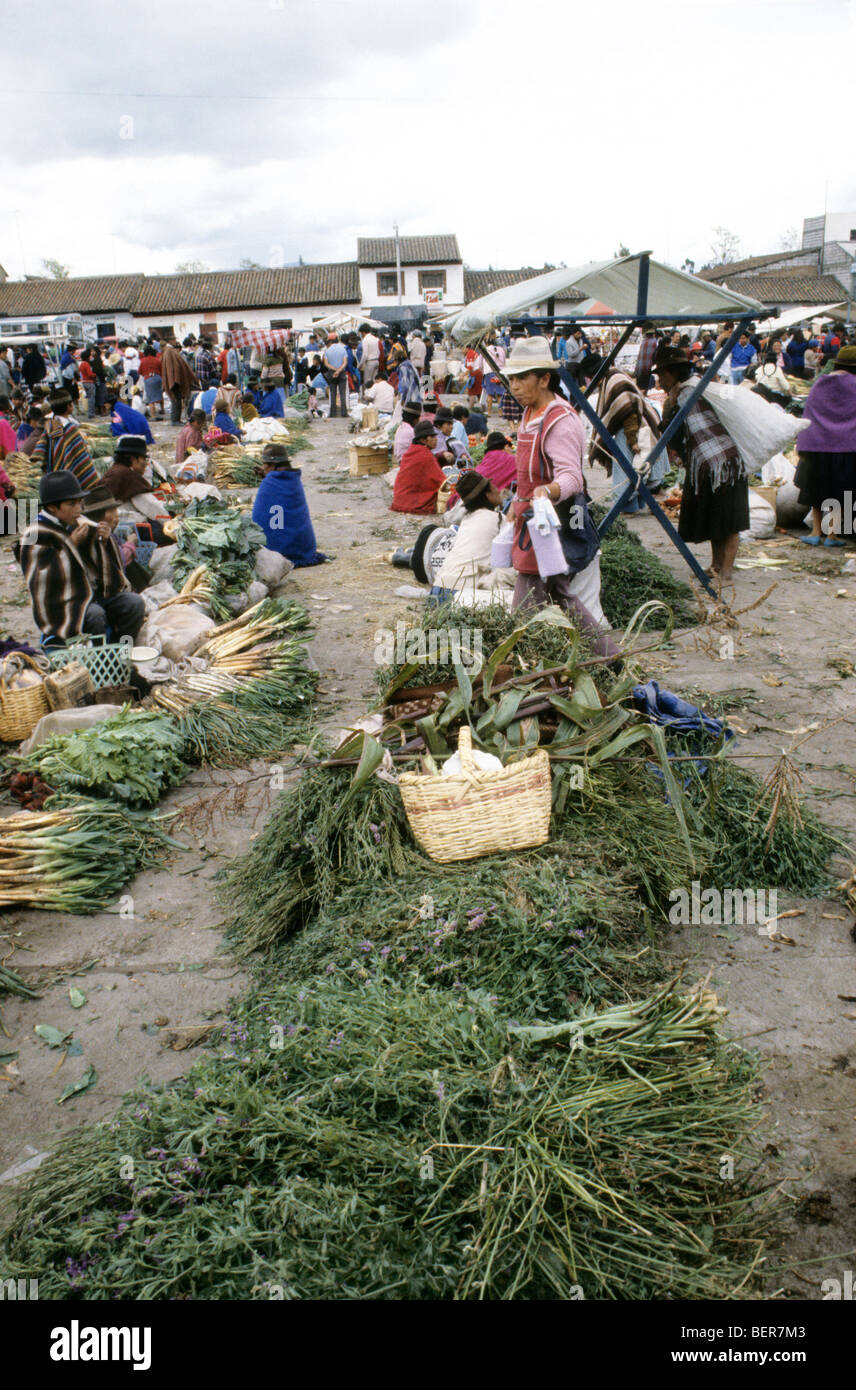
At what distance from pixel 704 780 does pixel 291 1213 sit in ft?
8.20

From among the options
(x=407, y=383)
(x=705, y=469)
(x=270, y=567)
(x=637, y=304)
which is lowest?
(x=270, y=567)

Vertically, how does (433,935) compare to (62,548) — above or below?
below

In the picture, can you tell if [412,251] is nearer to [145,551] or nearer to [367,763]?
[145,551]

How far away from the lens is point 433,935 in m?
2.85

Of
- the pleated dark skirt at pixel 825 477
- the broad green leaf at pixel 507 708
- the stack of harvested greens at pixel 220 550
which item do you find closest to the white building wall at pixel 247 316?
the pleated dark skirt at pixel 825 477

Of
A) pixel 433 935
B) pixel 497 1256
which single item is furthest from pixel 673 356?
pixel 497 1256

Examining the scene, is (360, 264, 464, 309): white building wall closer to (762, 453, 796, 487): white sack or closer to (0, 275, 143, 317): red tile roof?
(0, 275, 143, 317): red tile roof

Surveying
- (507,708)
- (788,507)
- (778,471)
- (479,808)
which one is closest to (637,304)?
(788,507)

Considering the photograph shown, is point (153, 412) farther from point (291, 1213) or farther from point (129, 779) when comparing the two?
point (291, 1213)

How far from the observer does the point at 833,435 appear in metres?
9.04

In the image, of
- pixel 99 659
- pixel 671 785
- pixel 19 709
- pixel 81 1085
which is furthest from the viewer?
pixel 99 659

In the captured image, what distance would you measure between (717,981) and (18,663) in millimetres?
4272

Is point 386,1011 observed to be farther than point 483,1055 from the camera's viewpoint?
Yes
